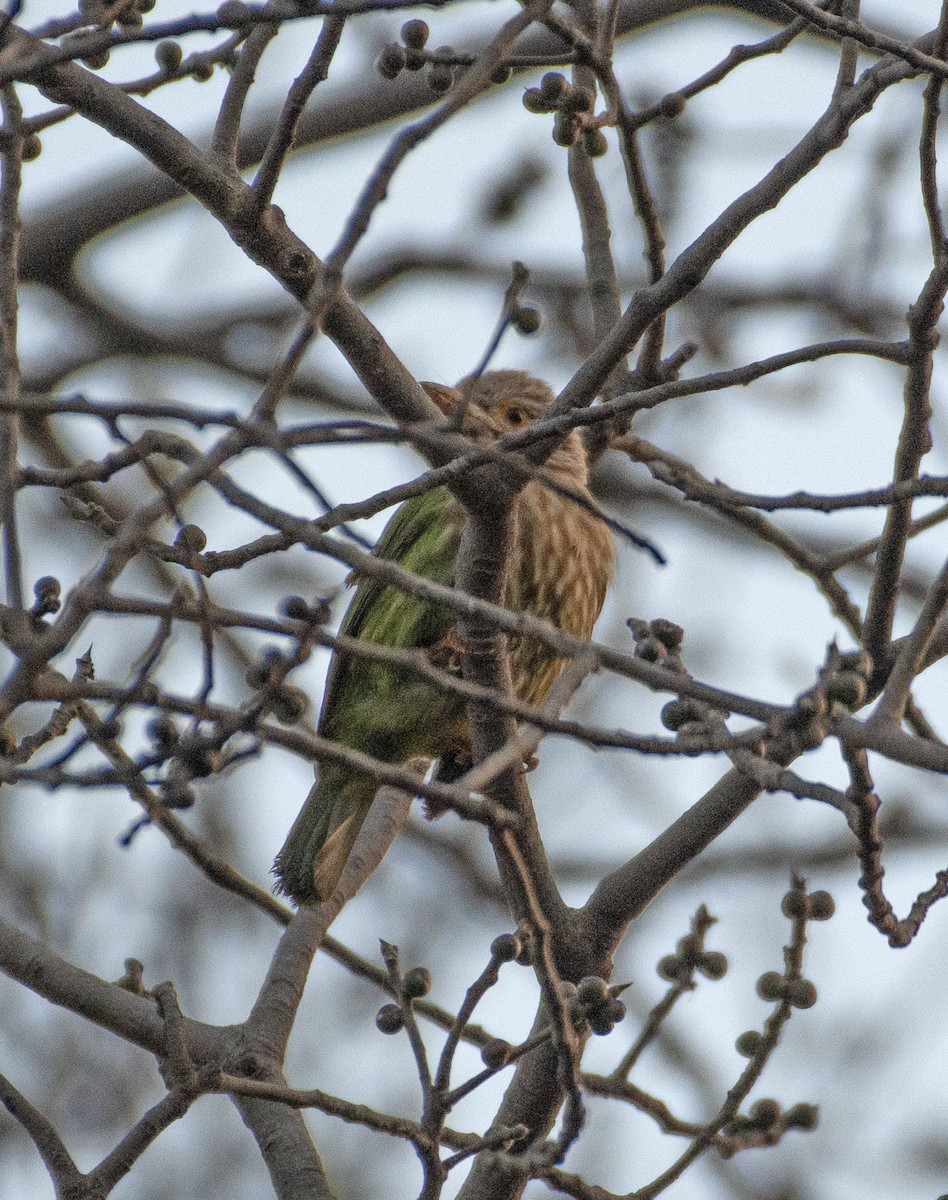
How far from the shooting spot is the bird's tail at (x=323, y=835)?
192 inches

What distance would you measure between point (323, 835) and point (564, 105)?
8.03 feet

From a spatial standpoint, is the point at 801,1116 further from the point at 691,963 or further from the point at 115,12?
the point at 115,12

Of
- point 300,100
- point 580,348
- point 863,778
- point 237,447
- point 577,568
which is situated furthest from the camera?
point 580,348

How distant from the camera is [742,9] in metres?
6.17

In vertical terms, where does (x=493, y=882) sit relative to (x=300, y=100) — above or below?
above

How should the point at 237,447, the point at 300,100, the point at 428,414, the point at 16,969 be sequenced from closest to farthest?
the point at 237,447, the point at 300,100, the point at 428,414, the point at 16,969

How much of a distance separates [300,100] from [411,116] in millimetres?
3942

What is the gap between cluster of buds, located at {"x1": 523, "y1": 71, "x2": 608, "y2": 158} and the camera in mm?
3547

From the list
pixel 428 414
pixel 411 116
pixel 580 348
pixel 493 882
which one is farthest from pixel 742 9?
pixel 493 882

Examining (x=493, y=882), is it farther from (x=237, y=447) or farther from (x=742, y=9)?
(x=237, y=447)

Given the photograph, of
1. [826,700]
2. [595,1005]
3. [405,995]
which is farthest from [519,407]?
[826,700]

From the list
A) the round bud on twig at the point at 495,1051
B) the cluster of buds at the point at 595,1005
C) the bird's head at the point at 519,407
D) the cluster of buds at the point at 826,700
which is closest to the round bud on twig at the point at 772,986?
the cluster of buds at the point at 595,1005

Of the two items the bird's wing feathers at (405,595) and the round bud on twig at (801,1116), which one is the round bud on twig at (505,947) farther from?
the bird's wing feathers at (405,595)

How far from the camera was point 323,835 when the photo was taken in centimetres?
508
